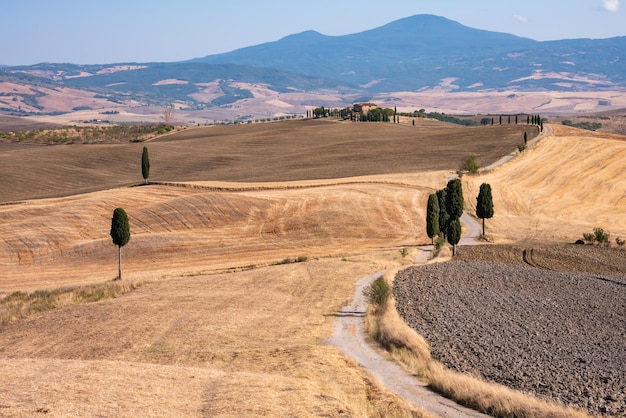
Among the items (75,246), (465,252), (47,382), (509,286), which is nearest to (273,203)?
(75,246)

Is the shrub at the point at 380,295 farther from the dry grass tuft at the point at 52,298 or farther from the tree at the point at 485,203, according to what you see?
the tree at the point at 485,203

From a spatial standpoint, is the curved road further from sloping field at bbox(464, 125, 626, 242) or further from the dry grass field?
sloping field at bbox(464, 125, 626, 242)

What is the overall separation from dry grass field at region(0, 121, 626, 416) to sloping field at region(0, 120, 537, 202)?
1.79 ft

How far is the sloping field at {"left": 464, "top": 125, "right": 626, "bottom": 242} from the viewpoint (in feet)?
245

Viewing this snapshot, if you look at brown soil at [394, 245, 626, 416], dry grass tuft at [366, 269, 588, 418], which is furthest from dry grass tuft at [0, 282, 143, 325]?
dry grass tuft at [366, 269, 588, 418]

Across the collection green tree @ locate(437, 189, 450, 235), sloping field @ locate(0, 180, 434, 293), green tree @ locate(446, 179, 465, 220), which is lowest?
sloping field @ locate(0, 180, 434, 293)

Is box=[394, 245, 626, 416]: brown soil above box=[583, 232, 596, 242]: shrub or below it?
above

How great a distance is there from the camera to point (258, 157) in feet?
447

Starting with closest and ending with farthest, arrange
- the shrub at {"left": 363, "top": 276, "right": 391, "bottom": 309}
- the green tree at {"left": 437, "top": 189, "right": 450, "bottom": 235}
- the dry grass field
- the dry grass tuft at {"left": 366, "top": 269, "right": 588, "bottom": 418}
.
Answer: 1. the dry grass tuft at {"left": 366, "top": 269, "right": 588, "bottom": 418}
2. the dry grass field
3. the shrub at {"left": 363, "top": 276, "right": 391, "bottom": 309}
4. the green tree at {"left": 437, "top": 189, "right": 450, "bottom": 235}

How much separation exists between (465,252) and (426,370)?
112ft

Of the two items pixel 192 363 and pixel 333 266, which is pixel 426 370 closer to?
pixel 192 363

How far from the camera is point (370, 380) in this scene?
86.2 feet

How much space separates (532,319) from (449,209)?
1174 inches

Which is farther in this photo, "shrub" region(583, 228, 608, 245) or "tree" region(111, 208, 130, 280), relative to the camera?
"shrub" region(583, 228, 608, 245)
